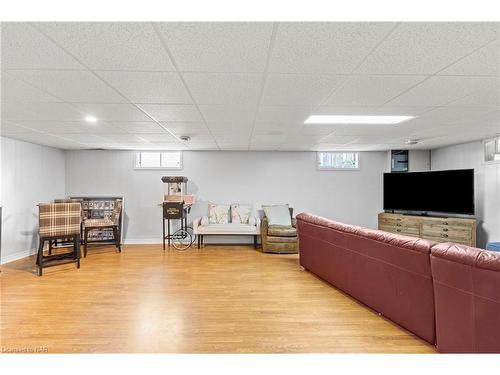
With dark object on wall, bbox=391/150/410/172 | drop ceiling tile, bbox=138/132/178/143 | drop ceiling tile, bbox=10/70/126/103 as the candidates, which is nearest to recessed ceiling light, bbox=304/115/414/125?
drop ceiling tile, bbox=10/70/126/103

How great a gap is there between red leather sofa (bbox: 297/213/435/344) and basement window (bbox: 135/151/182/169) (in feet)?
13.1

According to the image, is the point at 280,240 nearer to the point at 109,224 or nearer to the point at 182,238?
the point at 182,238

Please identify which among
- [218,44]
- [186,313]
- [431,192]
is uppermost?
[218,44]

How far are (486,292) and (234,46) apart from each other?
86.5 inches

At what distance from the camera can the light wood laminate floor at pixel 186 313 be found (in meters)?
2.13

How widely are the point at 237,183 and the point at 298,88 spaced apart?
4223 millimetres

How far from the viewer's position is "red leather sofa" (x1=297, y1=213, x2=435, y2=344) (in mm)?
2121

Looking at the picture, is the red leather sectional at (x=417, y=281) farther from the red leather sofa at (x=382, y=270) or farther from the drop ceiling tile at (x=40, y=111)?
the drop ceiling tile at (x=40, y=111)

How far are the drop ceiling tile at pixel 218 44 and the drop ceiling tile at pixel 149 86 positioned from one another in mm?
274

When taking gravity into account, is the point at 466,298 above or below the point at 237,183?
below

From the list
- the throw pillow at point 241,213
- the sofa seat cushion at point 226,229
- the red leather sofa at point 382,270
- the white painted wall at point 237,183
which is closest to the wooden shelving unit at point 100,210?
the white painted wall at point 237,183

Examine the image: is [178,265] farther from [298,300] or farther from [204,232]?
[298,300]

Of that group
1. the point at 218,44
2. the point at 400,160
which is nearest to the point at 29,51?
the point at 218,44

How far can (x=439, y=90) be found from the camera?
2.29 meters
